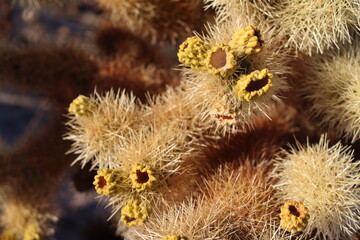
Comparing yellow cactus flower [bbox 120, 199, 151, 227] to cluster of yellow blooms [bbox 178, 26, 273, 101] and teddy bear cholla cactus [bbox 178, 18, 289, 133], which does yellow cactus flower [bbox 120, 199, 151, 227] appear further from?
cluster of yellow blooms [bbox 178, 26, 273, 101]

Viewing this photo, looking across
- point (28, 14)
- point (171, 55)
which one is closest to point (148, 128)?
point (171, 55)

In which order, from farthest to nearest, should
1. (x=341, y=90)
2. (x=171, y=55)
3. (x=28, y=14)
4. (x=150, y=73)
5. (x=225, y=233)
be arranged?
1. (x=28, y=14)
2. (x=171, y=55)
3. (x=150, y=73)
4. (x=341, y=90)
5. (x=225, y=233)

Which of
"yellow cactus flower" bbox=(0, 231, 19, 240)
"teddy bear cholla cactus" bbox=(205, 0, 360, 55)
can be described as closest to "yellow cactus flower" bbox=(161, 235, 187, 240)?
"teddy bear cholla cactus" bbox=(205, 0, 360, 55)

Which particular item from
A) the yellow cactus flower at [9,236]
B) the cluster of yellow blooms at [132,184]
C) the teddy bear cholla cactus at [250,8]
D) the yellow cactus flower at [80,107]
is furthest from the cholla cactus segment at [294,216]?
the yellow cactus flower at [9,236]

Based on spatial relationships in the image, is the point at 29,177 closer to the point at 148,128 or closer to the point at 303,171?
the point at 148,128

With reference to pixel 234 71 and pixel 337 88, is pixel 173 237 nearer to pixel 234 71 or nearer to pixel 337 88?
pixel 234 71
